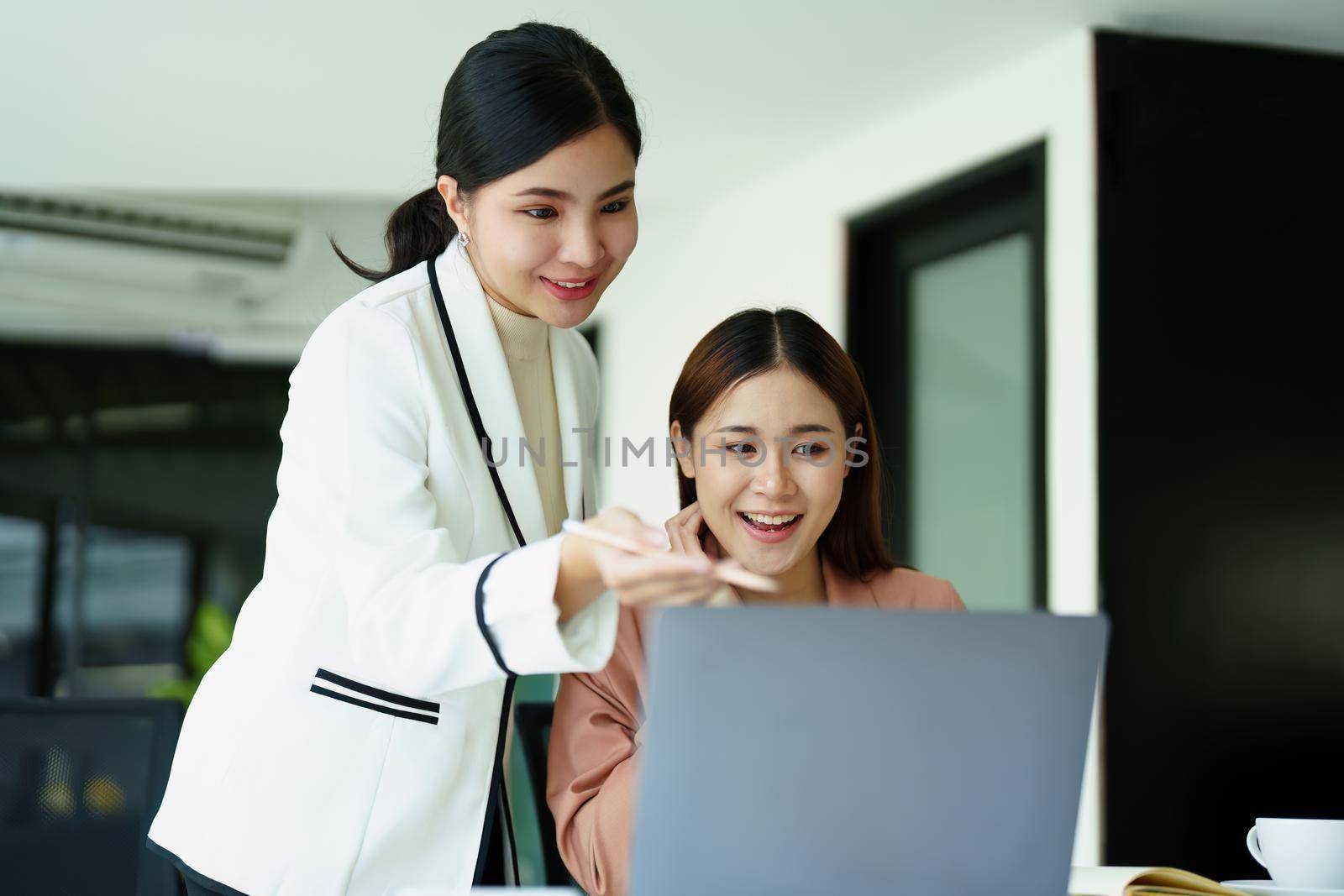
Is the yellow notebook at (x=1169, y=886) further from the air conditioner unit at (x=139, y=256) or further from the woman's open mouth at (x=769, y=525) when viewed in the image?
the air conditioner unit at (x=139, y=256)

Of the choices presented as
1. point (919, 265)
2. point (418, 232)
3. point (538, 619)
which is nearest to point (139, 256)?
point (919, 265)

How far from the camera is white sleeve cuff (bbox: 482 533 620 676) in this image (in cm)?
102

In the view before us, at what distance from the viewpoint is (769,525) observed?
1704mm

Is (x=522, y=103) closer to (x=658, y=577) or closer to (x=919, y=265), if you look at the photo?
(x=658, y=577)

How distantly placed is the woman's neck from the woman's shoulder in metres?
0.07

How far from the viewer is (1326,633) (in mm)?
3277

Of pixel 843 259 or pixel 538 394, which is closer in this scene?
pixel 538 394

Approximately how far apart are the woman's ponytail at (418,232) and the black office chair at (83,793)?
0.59 metres

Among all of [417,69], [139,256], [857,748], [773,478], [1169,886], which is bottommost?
[1169,886]

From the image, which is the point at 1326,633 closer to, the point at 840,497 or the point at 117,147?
the point at 840,497

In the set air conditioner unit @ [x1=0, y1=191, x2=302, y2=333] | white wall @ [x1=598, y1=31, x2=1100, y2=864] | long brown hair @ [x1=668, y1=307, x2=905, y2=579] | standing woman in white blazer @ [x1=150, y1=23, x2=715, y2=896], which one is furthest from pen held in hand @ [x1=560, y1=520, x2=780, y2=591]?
air conditioner unit @ [x1=0, y1=191, x2=302, y2=333]

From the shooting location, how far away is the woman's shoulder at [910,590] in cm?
176

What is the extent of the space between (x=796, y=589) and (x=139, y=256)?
422 centimetres

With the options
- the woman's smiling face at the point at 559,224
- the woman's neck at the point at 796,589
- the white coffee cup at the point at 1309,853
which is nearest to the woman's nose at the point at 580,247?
the woman's smiling face at the point at 559,224
